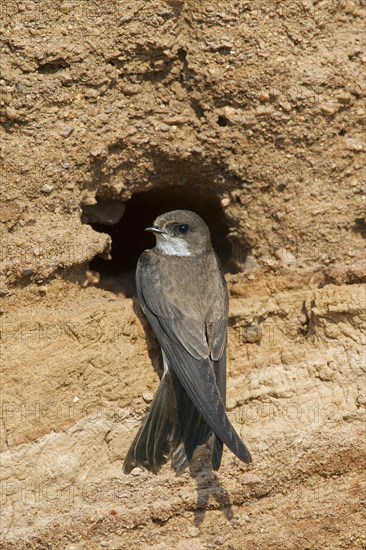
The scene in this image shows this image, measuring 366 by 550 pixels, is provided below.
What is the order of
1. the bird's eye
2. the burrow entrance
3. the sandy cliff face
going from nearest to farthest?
1. the sandy cliff face
2. the bird's eye
3. the burrow entrance

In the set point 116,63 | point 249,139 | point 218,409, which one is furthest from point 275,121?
point 218,409

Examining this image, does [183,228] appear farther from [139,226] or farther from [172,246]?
[139,226]

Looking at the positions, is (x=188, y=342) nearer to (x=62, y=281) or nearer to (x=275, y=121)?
(x=62, y=281)

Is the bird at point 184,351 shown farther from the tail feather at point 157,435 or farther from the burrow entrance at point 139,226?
the burrow entrance at point 139,226

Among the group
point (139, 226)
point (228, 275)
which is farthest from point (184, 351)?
point (139, 226)

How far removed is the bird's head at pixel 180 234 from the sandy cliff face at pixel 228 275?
166 mm

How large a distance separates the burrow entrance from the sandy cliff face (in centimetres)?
38

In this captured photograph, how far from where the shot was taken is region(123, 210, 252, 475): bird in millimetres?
3781

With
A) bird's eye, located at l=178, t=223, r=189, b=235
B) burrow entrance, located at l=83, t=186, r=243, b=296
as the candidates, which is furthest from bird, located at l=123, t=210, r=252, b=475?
burrow entrance, located at l=83, t=186, r=243, b=296

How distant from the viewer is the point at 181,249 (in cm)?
455

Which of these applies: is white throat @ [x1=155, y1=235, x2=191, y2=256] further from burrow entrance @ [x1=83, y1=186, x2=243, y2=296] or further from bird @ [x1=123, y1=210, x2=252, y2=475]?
burrow entrance @ [x1=83, y1=186, x2=243, y2=296]

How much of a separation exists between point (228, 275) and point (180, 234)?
1.02ft

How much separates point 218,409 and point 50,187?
3.88 ft

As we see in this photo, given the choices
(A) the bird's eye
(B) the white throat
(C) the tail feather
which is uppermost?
(A) the bird's eye
